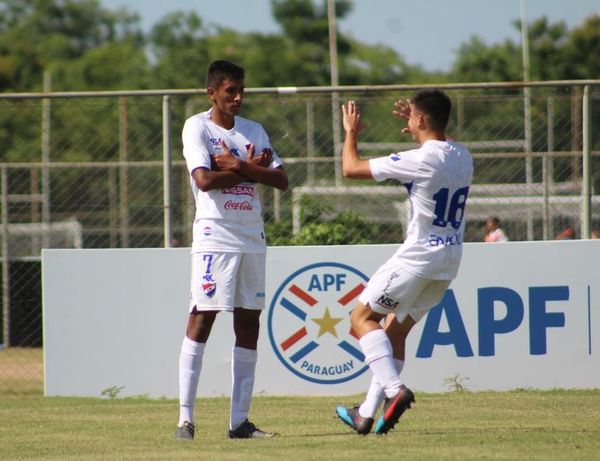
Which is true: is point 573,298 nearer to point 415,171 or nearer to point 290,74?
point 415,171

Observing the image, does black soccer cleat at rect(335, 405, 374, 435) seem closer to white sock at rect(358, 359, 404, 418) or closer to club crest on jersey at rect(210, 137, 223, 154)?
white sock at rect(358, 359, 404, 418)

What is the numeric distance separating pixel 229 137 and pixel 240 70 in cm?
42

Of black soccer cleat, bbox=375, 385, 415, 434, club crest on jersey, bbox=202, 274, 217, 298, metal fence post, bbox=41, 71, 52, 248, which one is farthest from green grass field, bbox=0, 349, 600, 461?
metal fence post, bbox=41, 71, 52, 248

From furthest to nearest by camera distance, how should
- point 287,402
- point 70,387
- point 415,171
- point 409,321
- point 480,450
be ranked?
1. point 70,387
2. point 287,402
3. point 409,321
4. point 415,171
5. point 480,450

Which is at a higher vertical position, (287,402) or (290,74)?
(290,74)

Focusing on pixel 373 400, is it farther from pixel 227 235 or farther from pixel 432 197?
pixel 227 235

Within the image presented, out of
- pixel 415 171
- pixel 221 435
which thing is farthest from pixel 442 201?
pixel 221 435

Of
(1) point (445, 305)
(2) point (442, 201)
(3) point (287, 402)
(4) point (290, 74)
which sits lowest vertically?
(3) point (287, 402)

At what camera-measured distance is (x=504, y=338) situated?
10539mm

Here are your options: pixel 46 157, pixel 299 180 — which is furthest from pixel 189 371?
pixel 299 180

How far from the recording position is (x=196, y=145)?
762cm

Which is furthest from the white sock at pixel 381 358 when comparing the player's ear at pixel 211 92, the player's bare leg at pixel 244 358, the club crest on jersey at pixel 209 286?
the player's ear at pixel 211 92

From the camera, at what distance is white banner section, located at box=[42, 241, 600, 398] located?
34.6 feet

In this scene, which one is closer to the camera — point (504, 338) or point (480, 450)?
point (480, 450)
